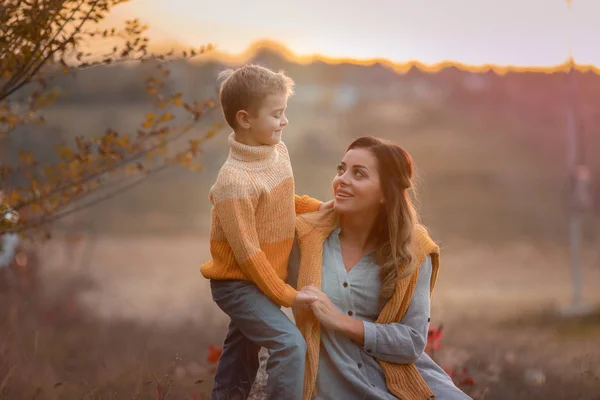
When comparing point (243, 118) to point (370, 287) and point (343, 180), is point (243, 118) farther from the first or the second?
point (370, 287)

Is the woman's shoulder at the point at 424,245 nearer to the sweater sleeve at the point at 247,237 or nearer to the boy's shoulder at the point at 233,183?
the sweater sleeve at the point at 247,237

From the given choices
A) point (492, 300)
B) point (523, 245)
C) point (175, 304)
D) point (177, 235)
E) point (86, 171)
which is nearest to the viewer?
point (86, 171)

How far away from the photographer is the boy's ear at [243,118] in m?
3.29

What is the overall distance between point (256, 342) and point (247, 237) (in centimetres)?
42

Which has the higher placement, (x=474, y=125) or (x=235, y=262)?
(x=235, y=262)

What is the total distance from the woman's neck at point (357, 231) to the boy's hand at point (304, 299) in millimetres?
413

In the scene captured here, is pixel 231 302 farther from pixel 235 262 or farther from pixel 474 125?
pixel 474 125

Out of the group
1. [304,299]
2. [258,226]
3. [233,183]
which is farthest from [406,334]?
[233,183]

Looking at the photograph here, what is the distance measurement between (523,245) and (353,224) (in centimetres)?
2051

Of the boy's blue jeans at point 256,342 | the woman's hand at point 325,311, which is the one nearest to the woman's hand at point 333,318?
the woman's hand at point 325,311

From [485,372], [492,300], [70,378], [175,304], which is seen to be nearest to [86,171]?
[70,378]

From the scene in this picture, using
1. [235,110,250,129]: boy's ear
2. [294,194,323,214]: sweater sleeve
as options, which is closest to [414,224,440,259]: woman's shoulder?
[294,194,323,214]: sweater sleeve

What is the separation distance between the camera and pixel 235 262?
335 cm

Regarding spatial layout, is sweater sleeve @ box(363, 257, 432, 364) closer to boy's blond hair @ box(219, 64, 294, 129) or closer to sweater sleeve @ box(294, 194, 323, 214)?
sweater sleeve @ box(294, 194, 323, 214)
